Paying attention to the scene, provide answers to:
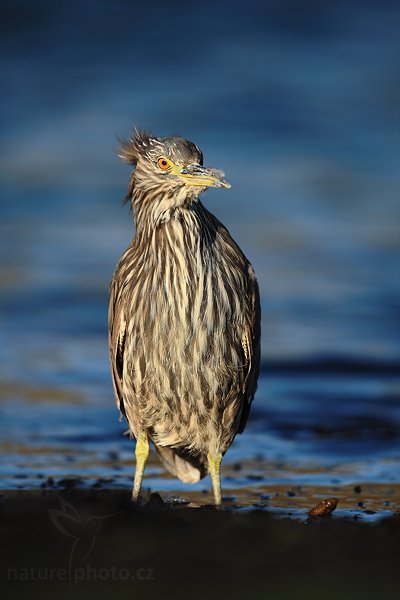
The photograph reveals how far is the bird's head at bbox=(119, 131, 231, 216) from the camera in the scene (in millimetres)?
7582

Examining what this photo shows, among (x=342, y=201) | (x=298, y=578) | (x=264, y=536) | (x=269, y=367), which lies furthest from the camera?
(x=342, y=201)

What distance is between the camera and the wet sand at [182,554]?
5.61 meters

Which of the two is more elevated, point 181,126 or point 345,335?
point 181,126

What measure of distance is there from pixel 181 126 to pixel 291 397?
10249 millimetres

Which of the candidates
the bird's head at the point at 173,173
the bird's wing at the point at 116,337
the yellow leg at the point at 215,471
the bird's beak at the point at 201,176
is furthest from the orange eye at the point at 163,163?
the yellow leg at the point at 215,471

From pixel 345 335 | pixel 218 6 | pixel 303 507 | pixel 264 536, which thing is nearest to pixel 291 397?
pixel 345 335

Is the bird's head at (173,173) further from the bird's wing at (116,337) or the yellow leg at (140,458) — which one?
the yellow leg at (140,458)

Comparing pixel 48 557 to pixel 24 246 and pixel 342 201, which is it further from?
pixel 342 201

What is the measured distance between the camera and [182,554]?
6023mm

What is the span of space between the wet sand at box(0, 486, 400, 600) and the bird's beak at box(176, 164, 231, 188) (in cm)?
192

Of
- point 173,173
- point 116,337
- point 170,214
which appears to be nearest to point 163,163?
point 173,173

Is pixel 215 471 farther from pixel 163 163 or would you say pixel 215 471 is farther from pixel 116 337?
pixel 163 163

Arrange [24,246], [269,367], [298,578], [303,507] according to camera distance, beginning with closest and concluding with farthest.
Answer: [298,578], [303,507], [269,367], [24,246]

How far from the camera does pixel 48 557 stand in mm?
5938
